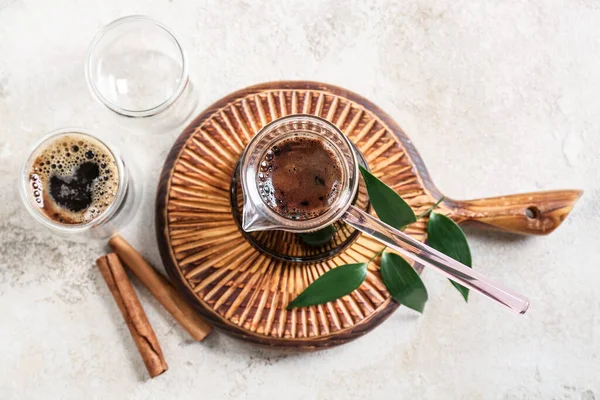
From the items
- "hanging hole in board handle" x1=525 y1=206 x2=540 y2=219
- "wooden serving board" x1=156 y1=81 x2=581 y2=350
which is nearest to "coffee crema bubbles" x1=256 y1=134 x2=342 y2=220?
"wooden serving board" x1=156 y1=81 x2=581 y2=350

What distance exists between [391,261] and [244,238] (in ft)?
0.68

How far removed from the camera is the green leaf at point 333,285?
33.2 inches

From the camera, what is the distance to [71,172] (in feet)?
3.18

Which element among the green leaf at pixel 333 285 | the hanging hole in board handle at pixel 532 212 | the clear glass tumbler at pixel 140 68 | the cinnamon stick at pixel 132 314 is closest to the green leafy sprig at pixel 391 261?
the green leaf at pixel 333 285

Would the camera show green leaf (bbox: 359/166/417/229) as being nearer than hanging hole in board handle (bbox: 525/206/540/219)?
Yes

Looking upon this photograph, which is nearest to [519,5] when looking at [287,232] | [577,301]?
[577,301]

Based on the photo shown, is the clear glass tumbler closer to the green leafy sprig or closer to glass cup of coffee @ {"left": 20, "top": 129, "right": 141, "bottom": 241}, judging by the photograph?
glass cup of coffee @ {"left": 20, "top": 129, "right": 141, "bottom": 241}

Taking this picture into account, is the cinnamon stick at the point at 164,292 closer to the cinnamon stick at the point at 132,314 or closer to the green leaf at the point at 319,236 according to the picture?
the cinnamon stick at the point at 132,314

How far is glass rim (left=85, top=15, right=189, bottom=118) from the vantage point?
38.0 inches

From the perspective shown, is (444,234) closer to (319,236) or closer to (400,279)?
(400,279)

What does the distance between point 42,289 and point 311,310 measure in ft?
1.51

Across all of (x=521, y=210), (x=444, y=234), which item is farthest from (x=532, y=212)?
(x=444, y=234)

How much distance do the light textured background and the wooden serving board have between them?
0.14 meters

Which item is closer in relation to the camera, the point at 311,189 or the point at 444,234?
the point at 311,189
